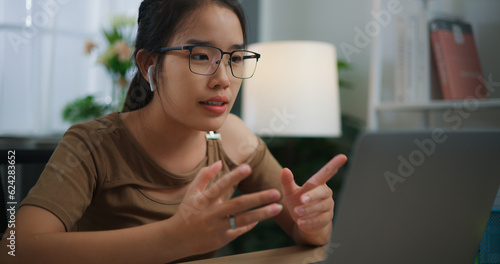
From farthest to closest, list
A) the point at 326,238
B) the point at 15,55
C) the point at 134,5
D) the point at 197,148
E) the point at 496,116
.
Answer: the point at 134,5
the point at 15,55
the point at 496,116
the point at 197,148
the point at 326,238

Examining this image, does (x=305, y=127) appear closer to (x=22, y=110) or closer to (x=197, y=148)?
(x=197, y=148)

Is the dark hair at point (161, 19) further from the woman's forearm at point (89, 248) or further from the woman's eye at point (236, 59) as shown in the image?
the woman's forearm at point (89, 248)

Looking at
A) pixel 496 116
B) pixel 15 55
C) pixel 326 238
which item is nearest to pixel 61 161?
pixel 326 238

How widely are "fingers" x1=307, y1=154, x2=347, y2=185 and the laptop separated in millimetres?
163

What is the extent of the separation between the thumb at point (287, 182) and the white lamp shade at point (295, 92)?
3.47ft

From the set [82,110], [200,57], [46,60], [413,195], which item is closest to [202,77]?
[200,57]

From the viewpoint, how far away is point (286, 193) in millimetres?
818

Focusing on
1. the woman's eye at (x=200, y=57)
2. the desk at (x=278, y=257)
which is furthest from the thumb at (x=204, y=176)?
the woman's eye at (x=200, y=57)

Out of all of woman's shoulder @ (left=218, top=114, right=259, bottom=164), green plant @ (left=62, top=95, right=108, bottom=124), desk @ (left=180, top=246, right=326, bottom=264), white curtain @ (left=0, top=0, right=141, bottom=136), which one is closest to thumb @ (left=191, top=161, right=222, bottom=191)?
desk @ (left=180, top=246, right=326, bottom=264)

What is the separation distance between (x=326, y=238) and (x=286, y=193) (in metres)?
0.20

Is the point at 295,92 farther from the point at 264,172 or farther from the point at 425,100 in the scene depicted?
the point at 264,172

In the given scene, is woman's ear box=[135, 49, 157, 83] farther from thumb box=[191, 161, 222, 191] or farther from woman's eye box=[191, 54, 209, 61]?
thumb box=[191, 161, 222, 191]

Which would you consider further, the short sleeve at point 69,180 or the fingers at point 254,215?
the short sleeve at point 69,180

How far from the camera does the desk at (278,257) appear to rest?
2.63ft
